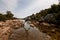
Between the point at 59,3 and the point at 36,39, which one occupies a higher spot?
the point at 59,3

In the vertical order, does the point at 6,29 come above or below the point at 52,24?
below

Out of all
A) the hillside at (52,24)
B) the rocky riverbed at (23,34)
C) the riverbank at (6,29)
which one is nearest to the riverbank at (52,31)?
the hillside at (52,24)

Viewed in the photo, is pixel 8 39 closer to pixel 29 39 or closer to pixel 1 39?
pixel 1 39

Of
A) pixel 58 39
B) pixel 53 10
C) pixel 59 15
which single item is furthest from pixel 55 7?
pixel 58 39

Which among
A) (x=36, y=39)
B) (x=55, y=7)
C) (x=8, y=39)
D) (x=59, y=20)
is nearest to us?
(x=36, y=39)

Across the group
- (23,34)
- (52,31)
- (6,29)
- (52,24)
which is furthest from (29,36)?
(52,24)

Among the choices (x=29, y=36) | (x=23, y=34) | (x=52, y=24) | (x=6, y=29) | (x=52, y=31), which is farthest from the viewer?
(x=52, y=24)

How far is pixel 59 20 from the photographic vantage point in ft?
166

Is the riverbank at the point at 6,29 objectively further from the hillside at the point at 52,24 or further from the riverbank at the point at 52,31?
the riverbank at the point at 52,31

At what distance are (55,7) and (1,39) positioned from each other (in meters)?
46.1

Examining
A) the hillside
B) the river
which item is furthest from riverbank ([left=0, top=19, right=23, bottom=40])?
the hillside

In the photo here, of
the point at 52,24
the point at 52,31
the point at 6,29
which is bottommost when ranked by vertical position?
the point at 52,31

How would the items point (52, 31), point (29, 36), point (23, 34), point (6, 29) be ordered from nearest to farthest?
point (29, 36), point (23, 34), point (52, 31), point (6, 29)

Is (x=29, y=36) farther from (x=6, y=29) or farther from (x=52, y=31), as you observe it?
(x=6, y=29)
